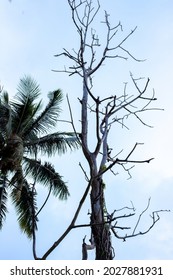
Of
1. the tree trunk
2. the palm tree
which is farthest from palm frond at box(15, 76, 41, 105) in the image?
the tree trunk

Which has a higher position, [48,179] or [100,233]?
[48,179]

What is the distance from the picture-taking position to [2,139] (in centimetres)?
1104

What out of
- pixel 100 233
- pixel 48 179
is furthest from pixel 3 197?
pixel 100 233

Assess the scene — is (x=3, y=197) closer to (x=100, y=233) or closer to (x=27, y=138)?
(x=27, y=138)

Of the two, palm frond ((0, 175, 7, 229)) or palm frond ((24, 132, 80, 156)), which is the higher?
palm frond ((24, 132, 80, 156))

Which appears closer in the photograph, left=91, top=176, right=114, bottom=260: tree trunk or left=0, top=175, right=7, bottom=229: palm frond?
left=91, top=176, right=114, bottom=260: tree trunk

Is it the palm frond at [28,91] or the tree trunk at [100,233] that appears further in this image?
the palm frond at [28,91]

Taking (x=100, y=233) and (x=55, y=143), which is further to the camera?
(x=55, y=143)

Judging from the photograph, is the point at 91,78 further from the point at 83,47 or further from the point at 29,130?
the point at 29,130

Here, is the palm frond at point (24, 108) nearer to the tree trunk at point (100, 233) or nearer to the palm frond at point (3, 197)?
the palm frond at point (3, 197)

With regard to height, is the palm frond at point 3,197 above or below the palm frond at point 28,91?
below

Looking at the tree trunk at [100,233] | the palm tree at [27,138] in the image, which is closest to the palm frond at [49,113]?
the palm tree at [27,138]

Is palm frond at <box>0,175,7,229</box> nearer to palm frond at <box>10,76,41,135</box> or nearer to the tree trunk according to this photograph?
palm frond at <box>10,76,41,135</box>

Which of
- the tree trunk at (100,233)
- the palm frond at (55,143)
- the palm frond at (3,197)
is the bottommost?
the tree trunk at (100,233)
